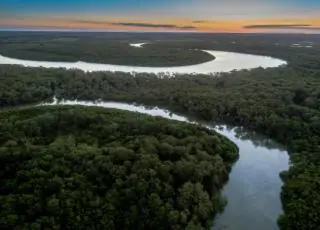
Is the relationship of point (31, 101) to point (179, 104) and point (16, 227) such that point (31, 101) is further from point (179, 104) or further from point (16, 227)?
point (16, 227)

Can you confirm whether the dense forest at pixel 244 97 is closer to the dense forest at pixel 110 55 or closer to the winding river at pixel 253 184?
the winding river at pixel 253 184

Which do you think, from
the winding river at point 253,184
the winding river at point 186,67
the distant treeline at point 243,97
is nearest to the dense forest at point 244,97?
the distant treeline at point 243,97

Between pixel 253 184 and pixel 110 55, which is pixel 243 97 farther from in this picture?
pixel 110 55

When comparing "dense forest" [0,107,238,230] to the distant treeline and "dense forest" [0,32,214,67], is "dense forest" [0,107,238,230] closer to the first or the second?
the distant treeline

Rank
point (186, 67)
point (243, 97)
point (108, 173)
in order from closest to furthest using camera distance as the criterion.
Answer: point (108, 173) → point (243, 97) → point (186, 67)

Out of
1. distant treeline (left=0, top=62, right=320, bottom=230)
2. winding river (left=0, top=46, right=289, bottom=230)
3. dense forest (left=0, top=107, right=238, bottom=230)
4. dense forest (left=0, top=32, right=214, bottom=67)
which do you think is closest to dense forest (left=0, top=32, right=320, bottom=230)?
distant treeline (left=0, top=62, right=320, bottom=230)

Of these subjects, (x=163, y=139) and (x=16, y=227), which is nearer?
(x=16, y=227)

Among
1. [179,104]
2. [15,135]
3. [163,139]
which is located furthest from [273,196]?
[179,104]

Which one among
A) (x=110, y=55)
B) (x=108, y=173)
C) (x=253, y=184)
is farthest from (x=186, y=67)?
(x=108, y=173)
